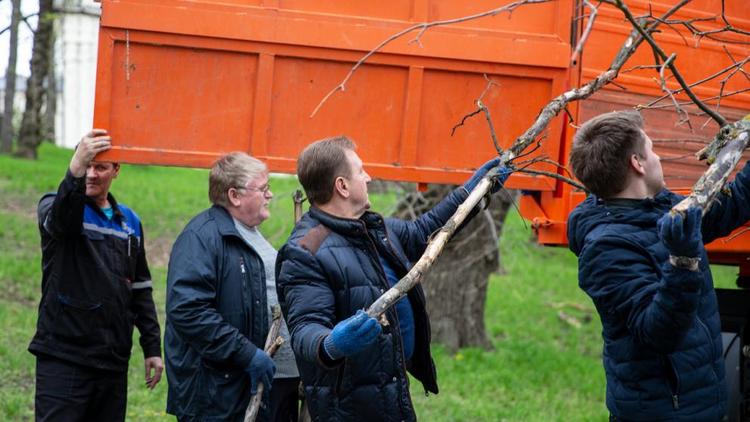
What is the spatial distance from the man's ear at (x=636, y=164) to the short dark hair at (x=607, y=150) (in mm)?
12

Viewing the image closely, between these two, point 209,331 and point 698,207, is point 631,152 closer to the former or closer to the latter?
point 698,207

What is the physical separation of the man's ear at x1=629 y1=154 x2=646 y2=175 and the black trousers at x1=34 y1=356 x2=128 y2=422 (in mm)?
2843

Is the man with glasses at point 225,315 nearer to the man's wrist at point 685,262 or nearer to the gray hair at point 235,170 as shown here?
the gray hair at point 235,170

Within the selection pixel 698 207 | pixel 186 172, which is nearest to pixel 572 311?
pixel 698 207

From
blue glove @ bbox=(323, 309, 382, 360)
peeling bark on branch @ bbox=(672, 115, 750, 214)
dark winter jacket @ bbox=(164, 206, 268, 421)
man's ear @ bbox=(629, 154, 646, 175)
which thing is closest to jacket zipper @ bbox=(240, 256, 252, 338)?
dark winter jacket @ bbox=(164, 206, 268, 421)

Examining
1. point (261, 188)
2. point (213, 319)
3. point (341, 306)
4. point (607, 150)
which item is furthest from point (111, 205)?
point (607, 150)

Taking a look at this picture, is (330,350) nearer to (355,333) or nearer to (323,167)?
(355,333)

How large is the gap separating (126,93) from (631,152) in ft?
7.69

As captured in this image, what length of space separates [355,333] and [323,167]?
31.8 inches

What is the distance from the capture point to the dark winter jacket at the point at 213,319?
14.0 feet

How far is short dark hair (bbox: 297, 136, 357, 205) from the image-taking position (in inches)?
137

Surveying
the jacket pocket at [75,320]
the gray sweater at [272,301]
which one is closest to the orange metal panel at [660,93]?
the gray sweater at [272,301]

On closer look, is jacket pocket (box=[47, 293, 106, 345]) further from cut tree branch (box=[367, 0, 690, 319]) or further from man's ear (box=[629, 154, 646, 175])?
man's ear (box=[629, 154, 646, 175])

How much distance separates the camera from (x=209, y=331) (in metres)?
4.26
